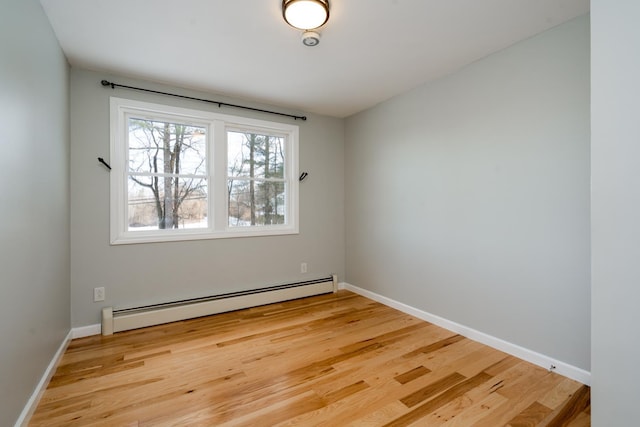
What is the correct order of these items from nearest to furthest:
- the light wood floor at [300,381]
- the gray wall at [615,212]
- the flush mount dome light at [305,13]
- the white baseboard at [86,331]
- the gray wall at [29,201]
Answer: the gray wall at [615,212] < the gray wall at [29,201] < the light wood floor at [300,381] < the flush mount dome light at [305,13] < the white baseboard at [86,331]

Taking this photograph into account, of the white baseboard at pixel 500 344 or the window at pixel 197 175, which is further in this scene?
the window at pixel 197 175

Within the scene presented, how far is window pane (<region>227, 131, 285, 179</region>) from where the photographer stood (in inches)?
141

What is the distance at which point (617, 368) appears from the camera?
1303 millimetres

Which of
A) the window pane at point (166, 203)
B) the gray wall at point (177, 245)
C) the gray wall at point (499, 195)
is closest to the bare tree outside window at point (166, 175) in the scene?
the window pane at point (166, 203)

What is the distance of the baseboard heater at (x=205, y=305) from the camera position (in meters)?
2.83

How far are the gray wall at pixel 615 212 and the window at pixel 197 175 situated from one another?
303cm

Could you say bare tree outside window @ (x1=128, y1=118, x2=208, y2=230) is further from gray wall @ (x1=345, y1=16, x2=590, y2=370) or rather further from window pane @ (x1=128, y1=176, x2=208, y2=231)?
gray wall @ (x1=345, y1=16, x2=590, y2=370)

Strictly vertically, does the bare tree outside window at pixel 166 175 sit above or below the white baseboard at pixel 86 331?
above

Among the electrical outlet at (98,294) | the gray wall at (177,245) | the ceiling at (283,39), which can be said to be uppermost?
the ceiling at (283,39)

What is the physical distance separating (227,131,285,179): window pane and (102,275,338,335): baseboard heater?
1.43 meters

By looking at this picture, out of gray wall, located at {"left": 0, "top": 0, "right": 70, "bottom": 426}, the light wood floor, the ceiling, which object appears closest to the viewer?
gray wall, located at {"left": 0, "top": 0, "right": 70, "bottom": 426}

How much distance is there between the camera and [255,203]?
3.75 meters

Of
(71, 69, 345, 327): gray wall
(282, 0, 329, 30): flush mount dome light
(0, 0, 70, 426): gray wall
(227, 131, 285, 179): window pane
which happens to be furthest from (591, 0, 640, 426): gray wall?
(227, 131, 285, 179): window pane

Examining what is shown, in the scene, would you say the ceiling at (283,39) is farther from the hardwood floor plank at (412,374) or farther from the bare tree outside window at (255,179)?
the hardwood floor plank at (412,374)
